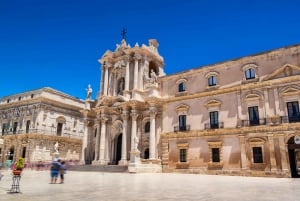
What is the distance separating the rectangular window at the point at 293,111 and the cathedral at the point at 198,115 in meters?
0.05

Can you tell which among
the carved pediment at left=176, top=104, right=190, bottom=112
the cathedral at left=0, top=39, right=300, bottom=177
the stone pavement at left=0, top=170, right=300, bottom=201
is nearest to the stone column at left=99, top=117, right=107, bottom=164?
the cathedral at left=0, top=39, right=300, bottom=177

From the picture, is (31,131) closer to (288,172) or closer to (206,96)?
(206,96)

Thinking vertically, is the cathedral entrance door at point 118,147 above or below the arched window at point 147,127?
below

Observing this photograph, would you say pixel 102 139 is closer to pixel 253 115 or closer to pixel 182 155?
pixel 182 155

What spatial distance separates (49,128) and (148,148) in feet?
63.7

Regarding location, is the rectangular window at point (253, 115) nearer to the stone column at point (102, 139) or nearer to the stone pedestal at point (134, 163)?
the stone pedestal at point (134, 163)

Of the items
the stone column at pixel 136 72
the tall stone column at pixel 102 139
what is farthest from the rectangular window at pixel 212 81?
the tall stone column at pixel 102 139

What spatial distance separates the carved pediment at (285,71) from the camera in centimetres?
2162

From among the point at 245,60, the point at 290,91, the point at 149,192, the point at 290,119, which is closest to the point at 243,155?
the point at 290,119

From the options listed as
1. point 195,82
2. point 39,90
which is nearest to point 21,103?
point 39,90

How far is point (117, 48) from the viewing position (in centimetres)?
3622

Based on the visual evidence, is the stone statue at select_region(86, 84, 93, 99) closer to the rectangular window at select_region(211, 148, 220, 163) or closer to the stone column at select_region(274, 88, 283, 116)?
the rectangular window at select_region(211, 148, 220, 163)

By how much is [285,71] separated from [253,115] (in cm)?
466

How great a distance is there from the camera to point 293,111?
21250mm
